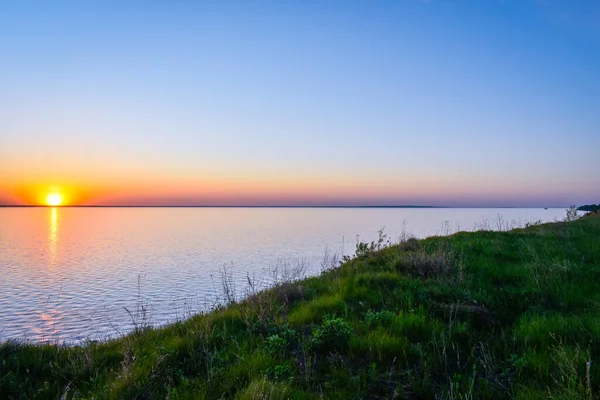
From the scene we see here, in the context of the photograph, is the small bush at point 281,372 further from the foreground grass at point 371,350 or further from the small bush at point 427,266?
the small bush at point 427,266

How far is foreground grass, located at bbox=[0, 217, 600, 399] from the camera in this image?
4.82 m

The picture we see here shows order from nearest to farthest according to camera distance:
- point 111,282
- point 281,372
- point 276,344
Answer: point 281,372 → point 276,344 → point 111,282

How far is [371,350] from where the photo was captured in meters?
5.62

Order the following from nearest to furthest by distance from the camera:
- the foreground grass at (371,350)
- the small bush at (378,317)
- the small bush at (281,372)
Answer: the foreground grass at (371,350), the small bush at (281,372), the small bush at (378,317)

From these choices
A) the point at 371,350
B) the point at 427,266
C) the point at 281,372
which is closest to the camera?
the point at 281,372

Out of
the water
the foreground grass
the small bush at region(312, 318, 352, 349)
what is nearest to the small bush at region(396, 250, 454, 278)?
the foreground grass

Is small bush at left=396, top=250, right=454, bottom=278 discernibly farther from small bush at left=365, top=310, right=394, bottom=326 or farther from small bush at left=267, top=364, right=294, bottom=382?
small bush at left=267, top=364, right=294, bottom=382

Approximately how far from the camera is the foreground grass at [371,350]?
15.8ft

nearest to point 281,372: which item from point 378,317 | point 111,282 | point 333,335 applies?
point 333,335

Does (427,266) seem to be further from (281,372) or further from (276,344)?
(281,372)

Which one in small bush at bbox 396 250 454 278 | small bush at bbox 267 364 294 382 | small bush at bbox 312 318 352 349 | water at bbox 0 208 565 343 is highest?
small bush at bbox 396 250 454 278

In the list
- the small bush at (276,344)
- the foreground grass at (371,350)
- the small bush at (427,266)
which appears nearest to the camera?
the foreground grass at (371,350)

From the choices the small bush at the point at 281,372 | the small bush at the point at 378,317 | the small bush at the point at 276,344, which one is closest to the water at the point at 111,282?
the small bush at the point at 276,344

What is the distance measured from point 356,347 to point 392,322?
1060 mm
